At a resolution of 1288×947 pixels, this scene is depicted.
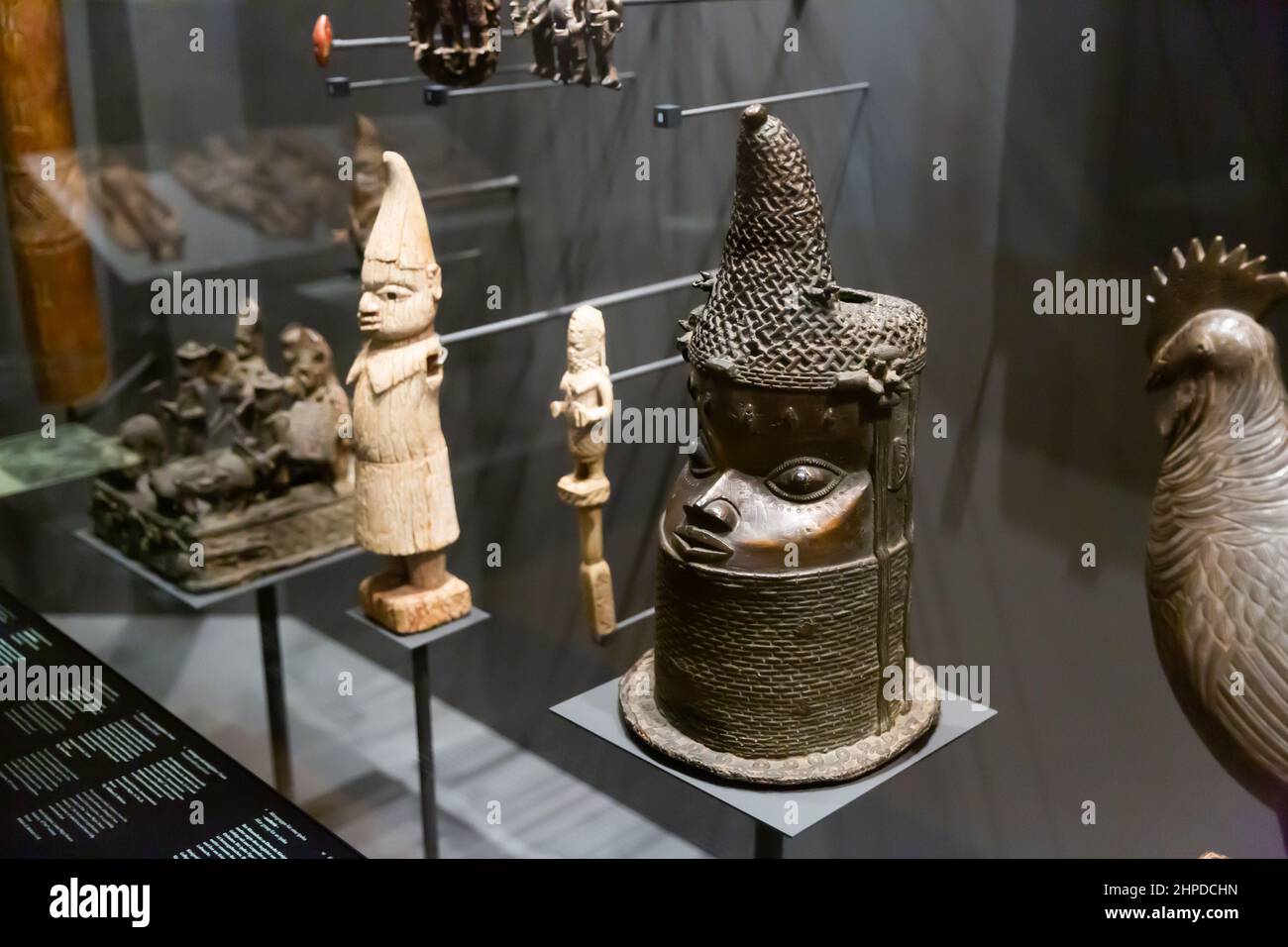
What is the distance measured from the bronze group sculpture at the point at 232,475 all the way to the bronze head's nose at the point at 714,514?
155 centimetres

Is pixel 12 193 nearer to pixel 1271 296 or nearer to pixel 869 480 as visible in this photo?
pixel 869 480

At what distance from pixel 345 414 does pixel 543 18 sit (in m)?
1.16

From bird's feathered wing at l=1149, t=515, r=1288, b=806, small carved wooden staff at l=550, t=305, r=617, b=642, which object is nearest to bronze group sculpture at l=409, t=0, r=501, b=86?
small carved wooden staff at l=550, t=305, r=617, b=642

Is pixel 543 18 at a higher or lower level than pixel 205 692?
higher

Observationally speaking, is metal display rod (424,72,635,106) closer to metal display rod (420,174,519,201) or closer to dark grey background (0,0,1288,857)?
dark grey background (0,0,1288,857)

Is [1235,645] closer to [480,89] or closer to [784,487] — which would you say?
[784,487]

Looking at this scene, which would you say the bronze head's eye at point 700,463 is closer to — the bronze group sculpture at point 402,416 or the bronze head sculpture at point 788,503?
the bronze head sculpture at point 788,503

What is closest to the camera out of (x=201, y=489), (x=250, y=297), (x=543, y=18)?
(x=543, y=18)

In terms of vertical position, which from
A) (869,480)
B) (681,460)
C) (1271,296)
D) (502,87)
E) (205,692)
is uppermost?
(502,87)

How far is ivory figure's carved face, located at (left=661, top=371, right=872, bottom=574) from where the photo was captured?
2.11 metres

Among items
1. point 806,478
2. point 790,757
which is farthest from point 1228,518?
point 790,757

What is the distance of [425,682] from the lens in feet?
10.0

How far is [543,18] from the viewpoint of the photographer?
2.80 m
